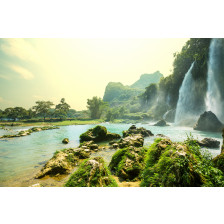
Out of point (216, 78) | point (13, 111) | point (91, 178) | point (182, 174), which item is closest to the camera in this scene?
point (182, 174)

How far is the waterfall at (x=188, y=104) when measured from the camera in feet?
71.4

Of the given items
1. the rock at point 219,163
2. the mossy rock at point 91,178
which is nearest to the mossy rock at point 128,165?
the mossy rock at point 91,178

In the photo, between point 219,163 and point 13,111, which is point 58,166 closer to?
point 219,163

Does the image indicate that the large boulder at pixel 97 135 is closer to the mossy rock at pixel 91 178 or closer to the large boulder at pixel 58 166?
the large boulder at pixel 58 166

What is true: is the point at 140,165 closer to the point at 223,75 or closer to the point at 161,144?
the point at 161,144

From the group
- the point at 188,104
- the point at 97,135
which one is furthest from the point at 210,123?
the point at 97,135

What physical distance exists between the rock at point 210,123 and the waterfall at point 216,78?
2.72 meters

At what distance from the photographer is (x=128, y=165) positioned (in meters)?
4.19

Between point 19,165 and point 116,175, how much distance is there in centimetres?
465

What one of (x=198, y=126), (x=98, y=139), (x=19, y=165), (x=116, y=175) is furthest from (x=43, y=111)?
(x=198, y=126)

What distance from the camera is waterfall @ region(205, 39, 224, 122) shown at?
50.7 feet

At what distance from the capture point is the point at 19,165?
5.65m

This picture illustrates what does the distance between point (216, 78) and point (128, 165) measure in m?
19.4
